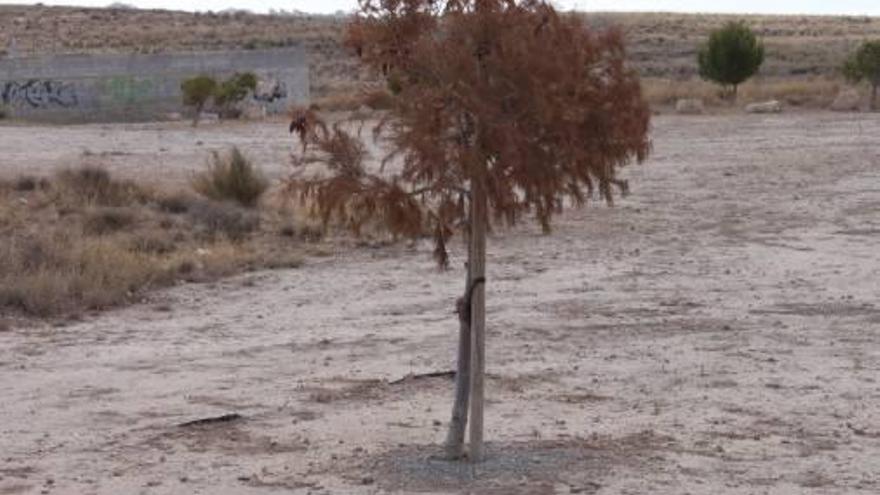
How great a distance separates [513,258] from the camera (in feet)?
63.0

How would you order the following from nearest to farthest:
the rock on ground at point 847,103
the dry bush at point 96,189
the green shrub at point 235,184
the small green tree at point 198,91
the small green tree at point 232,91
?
the dry bush at point 96,189 → the green shrub at point 235,184 → the small green tree at point 198,91 → the small green tree at point 232,91 → the rock on ground at point 847,103

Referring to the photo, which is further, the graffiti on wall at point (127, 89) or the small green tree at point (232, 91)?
the graffiti on wall at point (127, 89)

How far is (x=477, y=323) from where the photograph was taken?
8375mm

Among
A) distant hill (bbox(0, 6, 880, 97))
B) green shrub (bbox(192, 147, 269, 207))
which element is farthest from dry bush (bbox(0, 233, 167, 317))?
distant hill (bbox(0, 6, 880, 97))

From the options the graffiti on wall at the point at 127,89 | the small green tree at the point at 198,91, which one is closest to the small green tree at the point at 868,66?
the small green tree at the point at 198,91

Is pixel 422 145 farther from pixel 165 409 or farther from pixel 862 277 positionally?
pixel 862 277

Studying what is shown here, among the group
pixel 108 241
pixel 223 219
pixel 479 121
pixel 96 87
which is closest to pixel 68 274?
pixel 108 241

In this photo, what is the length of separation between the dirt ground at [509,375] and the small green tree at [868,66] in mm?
37262

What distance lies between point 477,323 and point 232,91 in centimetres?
4821

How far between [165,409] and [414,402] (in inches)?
67.7

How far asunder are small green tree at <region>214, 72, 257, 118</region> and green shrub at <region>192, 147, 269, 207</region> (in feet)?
98.5

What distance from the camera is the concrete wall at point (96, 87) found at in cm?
5703

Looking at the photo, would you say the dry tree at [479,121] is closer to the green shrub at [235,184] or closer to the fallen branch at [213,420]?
the fallen branch at [213,420]

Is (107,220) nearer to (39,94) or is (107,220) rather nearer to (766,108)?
(39,94)
